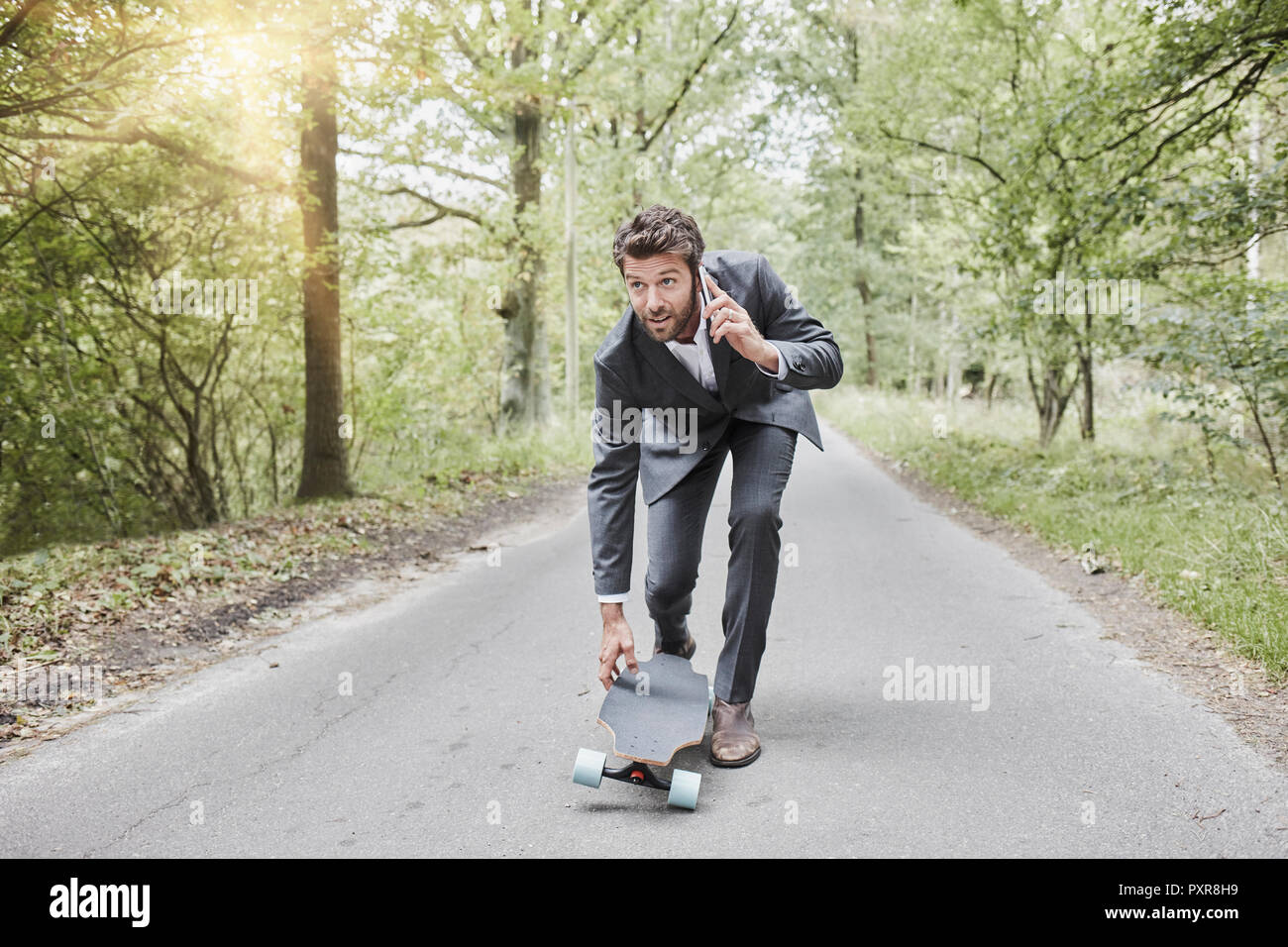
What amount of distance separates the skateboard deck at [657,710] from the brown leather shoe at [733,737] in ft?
0.22

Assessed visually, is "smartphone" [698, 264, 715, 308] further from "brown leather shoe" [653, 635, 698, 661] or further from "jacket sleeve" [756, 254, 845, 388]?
"brown leather shoe" [653, 635, 698, 661]

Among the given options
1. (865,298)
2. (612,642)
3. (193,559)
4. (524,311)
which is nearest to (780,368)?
(612,642)

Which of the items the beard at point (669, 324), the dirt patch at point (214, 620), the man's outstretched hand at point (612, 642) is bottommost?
the dirt patch at point (214, 620)

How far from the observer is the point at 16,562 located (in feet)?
20.6

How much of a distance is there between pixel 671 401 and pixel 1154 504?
247 inches

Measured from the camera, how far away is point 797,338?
326 centimetres

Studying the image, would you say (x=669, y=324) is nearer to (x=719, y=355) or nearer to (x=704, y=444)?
(x=719, y=355)

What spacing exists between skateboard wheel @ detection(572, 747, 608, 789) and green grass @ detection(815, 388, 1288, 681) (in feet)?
10.1

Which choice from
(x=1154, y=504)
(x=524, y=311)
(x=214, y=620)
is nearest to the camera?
(x=214, y=620)

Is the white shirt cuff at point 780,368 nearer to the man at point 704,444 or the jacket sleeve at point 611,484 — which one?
the man at point 704,444

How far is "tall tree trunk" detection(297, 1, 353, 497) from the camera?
9656mm

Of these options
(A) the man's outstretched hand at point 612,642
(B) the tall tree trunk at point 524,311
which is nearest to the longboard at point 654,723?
(A) the man's outstretched hand at point 612,642

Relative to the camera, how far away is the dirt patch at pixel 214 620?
4.11 m

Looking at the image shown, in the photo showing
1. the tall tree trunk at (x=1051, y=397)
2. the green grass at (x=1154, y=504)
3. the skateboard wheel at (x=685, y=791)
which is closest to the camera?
the skateboard wheel at (x=685, y=791)
